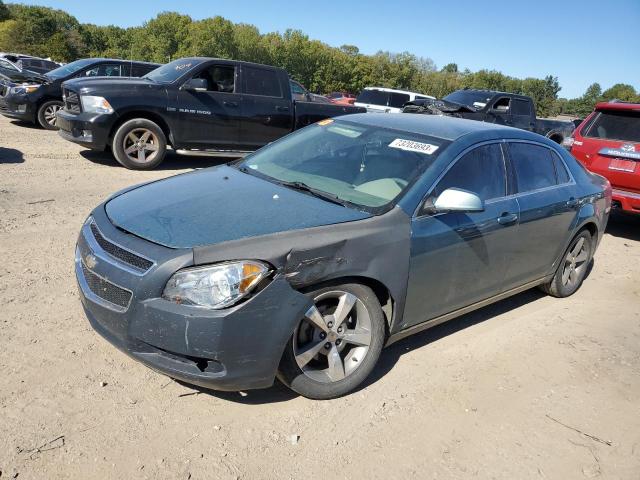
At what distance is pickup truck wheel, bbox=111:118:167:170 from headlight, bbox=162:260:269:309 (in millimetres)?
6436

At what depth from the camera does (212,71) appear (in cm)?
923

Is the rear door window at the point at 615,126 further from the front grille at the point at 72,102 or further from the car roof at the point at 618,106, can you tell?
the front grille at the point at 72,102

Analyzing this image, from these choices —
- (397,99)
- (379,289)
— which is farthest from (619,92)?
(379,289)

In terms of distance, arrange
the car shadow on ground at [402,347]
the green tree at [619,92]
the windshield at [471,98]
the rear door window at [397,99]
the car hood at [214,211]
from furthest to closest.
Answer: the green tree at [619,92] → the rear door window at [397,99] → the windshield at [471,98] → the car shadow on ground at [402,347] → the car hood at [214,211]

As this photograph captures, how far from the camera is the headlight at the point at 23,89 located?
11422 millimetres

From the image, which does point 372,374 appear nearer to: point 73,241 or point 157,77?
point 73,241

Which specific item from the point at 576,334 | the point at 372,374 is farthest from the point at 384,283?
the point at 576,334

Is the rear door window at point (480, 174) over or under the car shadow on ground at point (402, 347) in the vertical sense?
over

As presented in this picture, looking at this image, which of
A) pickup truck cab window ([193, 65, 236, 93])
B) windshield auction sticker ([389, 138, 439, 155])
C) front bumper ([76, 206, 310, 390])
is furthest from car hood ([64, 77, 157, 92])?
front bumper ([76, 206, 310, 390])

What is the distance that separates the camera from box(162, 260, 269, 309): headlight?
2656 mm

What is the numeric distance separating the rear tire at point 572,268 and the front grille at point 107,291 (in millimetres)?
3873

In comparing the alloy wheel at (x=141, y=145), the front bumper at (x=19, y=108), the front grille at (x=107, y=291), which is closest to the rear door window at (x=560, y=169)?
the front grille at (x=107, y=291)

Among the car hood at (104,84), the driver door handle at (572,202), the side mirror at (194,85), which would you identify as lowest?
the driver door handle at (572,202)

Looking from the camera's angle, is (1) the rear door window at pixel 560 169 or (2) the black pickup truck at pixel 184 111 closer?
(1) the rear door window at pixel 560 169
